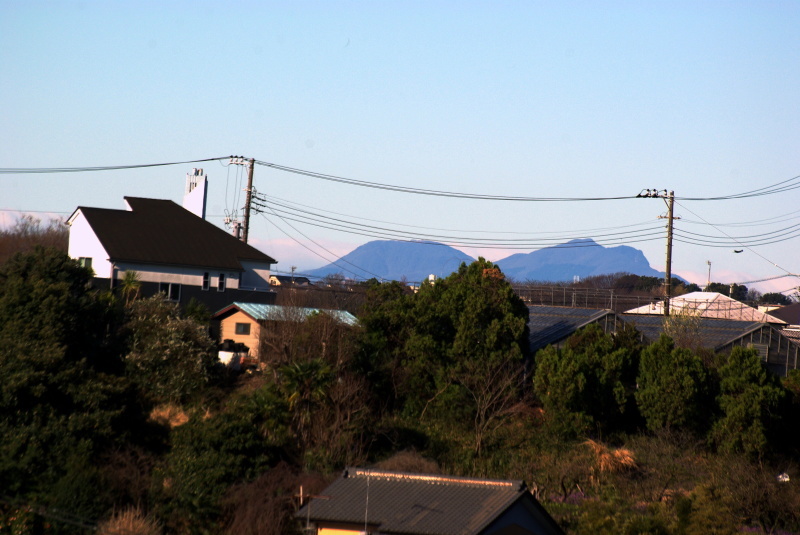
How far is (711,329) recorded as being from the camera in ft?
146

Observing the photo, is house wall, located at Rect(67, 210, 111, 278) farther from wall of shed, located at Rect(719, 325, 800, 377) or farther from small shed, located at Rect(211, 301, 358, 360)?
wall of shed, located at Rect(719, 325, 800, 377)

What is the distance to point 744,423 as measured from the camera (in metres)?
32.0

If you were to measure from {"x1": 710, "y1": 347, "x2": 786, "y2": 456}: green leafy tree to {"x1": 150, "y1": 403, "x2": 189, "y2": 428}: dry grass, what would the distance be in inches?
772

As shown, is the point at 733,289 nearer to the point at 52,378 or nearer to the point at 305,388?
the point at 305,388

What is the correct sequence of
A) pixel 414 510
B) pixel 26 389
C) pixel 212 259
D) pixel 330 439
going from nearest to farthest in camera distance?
1. pixel 414 510
2. pixel 26 389
3. pixel 330 439
4. pixel 212 259

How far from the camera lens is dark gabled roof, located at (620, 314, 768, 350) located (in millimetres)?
42172

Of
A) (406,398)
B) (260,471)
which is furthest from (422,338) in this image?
(260,471)

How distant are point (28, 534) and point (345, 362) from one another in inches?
546

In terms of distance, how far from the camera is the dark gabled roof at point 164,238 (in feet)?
146

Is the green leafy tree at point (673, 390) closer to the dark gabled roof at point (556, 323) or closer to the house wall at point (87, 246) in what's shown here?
the dark gabled roof at point (556, 323)

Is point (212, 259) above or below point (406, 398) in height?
above

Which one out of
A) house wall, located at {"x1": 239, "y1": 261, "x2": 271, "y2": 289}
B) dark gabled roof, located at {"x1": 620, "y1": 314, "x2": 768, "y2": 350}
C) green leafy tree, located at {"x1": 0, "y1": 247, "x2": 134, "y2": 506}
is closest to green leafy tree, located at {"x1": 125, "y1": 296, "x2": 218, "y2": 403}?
green leafy tree, located at {"x1": 0, "y1": 247, "x2": 134, "y2": 506}

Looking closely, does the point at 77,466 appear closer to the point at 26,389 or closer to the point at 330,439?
the point at 26,389

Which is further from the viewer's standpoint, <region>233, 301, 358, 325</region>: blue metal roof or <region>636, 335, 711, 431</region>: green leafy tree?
<region>233, 301, 358, 325</region>: blue metal roof
